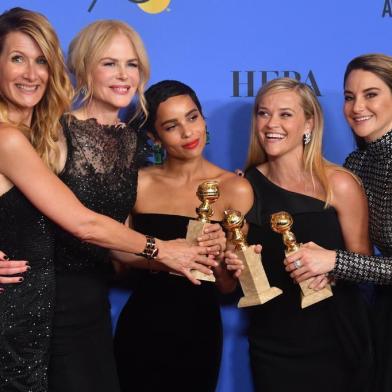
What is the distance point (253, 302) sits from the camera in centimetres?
225

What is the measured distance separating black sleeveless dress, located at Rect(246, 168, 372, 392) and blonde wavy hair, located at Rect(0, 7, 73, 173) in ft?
2.56

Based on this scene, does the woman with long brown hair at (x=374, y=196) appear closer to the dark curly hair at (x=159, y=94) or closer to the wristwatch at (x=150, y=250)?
the wristwatch at (x=150, y=250)

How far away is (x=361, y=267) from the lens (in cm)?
232

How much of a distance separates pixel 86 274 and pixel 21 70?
2.16ft

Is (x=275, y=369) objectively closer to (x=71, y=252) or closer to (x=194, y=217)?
(x=194, y=217)

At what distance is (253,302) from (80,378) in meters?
0.58

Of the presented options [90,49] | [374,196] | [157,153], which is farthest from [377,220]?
[90,49]

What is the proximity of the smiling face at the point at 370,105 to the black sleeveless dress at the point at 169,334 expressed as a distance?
0.70 metres

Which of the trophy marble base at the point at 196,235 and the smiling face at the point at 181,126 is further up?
the smiling face at the point at 181,126

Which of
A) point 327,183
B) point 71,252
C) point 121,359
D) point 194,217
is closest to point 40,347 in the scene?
point 71,252

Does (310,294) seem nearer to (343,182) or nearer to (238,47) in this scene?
(343,182)

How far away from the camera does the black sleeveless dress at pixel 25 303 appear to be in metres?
1.98

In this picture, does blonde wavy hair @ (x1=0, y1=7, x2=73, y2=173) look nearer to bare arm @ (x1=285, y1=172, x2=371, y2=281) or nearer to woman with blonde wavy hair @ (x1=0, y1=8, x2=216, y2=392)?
woman with blonde wavy hair @ (x1=0, y1=8, x2=216, y2=392)

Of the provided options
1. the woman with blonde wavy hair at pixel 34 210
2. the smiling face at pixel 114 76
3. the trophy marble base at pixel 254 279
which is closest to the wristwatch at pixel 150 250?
the woman with blonde wavy hair at pixel 34 210
